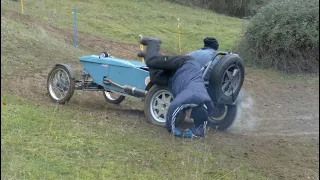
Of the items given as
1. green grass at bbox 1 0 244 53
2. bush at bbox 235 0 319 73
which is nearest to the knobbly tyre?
bush at bbox 235 0 319 73

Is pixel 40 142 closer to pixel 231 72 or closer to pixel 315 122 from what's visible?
pixel 231 72

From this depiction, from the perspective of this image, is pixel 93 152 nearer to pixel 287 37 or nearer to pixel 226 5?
pixel 287 37

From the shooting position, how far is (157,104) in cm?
781

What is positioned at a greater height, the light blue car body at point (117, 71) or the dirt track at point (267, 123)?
the light blue car body at point (117, 71)

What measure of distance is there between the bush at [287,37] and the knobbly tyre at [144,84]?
28.0 feet

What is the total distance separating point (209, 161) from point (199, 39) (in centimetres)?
1783

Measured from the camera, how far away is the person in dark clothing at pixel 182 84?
22.7 ft

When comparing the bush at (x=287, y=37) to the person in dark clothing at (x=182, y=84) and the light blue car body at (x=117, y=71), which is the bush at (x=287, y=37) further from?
the person in dark clothing at (x=182, y=84)

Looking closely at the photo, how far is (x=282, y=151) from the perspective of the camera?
6.84 metres

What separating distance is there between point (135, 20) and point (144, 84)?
61.9 ft

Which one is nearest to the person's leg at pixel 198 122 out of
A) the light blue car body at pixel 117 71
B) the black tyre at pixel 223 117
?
the black tyre at pixel 223 117

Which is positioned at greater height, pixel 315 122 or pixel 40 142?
pixel 40 142

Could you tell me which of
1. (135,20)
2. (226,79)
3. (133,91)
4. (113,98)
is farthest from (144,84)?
(135,20)

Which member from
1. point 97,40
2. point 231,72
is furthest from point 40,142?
point 97,40
